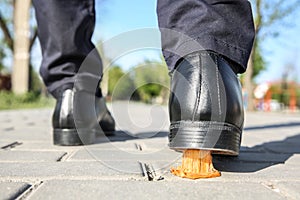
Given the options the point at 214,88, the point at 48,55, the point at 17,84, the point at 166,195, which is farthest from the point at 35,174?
the point at 17,84

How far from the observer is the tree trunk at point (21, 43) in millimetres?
10086

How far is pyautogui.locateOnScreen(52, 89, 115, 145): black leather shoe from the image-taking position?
1.39 metres

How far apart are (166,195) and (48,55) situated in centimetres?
99

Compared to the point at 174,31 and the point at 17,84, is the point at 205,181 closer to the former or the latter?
the point at 174,31

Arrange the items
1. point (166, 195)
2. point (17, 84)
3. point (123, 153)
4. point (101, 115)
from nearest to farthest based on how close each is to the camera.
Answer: point (166, 195) < point (123, 153) < point (101, 115) < point (17, 84)

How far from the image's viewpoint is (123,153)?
4.20ft

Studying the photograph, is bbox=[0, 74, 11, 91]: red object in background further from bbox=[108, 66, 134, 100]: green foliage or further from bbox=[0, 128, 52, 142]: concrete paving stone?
bbox=[108, 66, 134, 100]: green foliage

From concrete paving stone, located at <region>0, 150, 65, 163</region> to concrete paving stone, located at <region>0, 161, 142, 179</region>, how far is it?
0.27 feet

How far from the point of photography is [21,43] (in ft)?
33.5

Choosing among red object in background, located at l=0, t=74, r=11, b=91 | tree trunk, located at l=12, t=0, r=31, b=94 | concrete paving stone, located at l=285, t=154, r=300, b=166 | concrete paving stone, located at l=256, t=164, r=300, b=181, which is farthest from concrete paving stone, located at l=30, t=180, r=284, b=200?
red object in background, located at l=0, t=74, r=11, b=91

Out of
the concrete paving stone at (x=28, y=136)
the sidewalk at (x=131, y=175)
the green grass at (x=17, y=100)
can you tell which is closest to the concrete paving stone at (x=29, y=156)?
the sidewalk at (x=131, y=175)

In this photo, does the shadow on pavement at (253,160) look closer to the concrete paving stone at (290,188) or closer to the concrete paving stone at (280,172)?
the concrete paving stone at (280,172)

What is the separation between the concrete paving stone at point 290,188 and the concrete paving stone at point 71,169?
1.16 feet

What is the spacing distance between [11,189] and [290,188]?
0.63 meters
